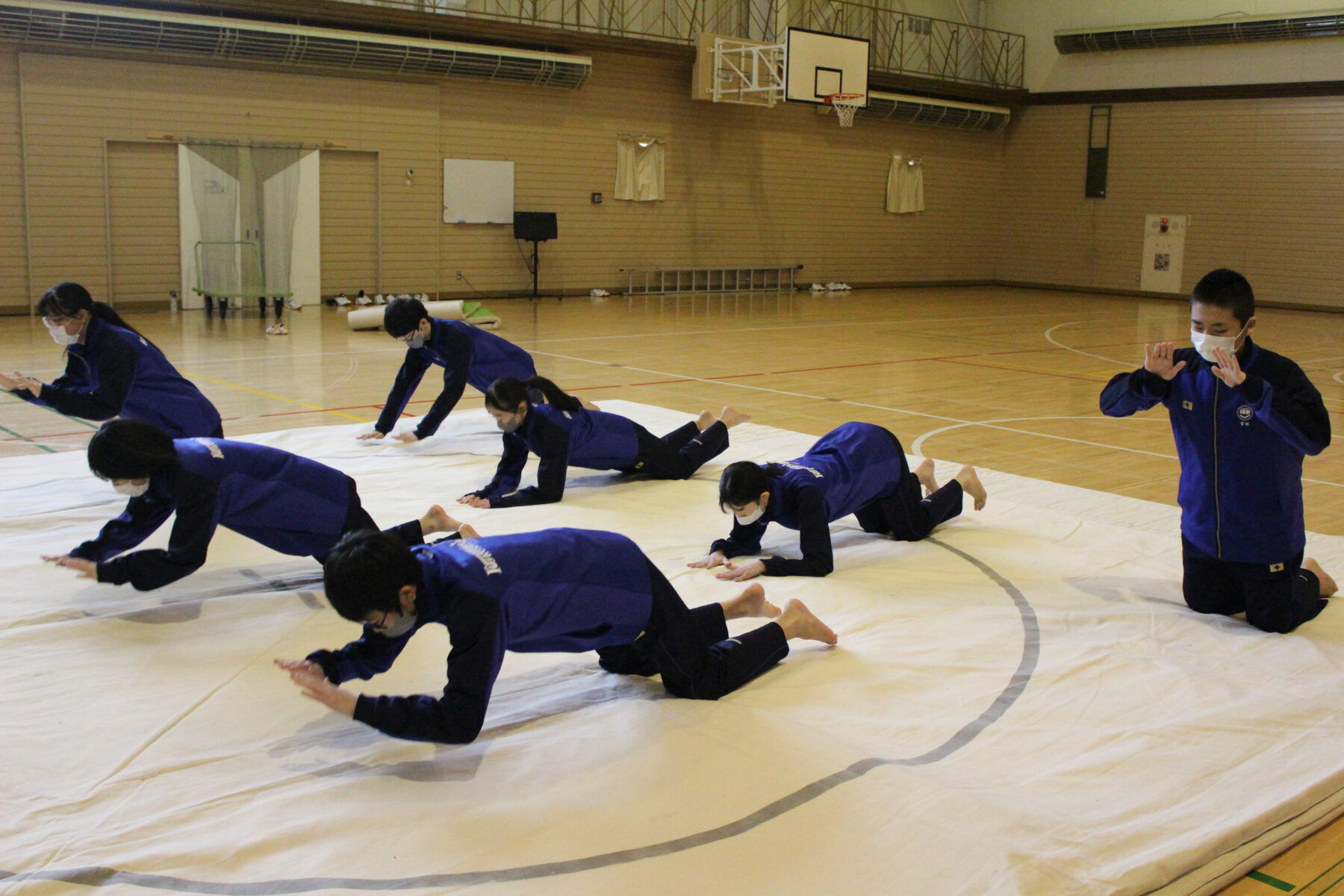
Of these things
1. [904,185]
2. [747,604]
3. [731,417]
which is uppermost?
[904,185]

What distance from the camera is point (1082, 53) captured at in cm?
2023

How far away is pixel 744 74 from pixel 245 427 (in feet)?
40.0

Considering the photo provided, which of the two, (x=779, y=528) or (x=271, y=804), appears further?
(x=779, y=528)

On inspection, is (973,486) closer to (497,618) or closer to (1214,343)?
(1214,343)

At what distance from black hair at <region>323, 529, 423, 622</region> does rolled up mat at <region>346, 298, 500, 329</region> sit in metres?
9.48

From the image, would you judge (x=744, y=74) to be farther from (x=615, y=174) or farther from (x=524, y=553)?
(x=524, y=553)

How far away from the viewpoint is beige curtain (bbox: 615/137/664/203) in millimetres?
17312

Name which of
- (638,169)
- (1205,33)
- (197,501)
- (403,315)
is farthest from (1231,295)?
(1205,33)

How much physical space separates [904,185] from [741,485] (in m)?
18.3

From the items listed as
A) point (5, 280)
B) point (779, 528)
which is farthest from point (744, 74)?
point (779, 528)

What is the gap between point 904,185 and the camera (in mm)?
20922

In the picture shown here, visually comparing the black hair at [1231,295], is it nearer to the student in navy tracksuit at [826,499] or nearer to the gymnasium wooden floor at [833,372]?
the student in navy tracksuit at [826,499]

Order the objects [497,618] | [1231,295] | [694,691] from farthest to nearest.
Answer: [1231,295] → [694,691] → [497,618]

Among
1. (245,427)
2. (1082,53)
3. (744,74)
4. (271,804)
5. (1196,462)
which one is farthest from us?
(1082,53)
